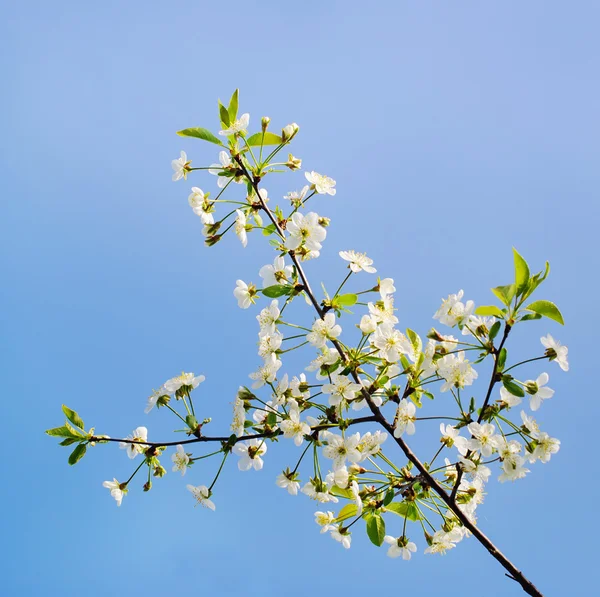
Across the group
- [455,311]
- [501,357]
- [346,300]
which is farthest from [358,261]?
[501,357]

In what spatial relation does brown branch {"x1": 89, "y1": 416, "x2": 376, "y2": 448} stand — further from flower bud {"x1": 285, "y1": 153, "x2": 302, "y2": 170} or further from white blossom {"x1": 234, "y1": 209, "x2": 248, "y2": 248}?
flower bud {"x1": 285, "y1": 153, "x2": 302, "y2": 170}

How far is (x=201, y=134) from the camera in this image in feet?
9.52

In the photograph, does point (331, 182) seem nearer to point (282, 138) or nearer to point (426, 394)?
point (282, 138)

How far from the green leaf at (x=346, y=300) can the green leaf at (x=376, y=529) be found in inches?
40.7

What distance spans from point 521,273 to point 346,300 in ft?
2.55

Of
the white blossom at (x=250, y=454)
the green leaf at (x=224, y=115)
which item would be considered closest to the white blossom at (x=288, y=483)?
the white blossom at (x=250, y=454)

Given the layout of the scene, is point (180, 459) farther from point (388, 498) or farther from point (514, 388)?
point (514, 388)

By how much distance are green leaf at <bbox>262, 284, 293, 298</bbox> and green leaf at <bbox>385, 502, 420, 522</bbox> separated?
1.16 meters

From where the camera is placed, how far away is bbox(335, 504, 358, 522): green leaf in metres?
2.84

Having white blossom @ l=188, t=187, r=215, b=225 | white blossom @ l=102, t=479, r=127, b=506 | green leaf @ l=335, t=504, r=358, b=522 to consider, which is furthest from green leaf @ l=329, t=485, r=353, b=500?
white blossom @ l=188, t=187, r=215, b=225

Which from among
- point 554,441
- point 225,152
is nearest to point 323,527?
point 554,441

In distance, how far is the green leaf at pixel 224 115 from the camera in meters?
2.90

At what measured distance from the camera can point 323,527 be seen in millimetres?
2881

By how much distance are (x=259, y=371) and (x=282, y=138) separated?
125 centimetres
